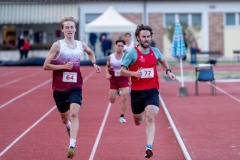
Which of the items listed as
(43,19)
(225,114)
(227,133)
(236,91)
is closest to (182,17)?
(43,19)

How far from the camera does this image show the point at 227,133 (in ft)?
43.9

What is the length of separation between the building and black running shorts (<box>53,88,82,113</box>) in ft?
128

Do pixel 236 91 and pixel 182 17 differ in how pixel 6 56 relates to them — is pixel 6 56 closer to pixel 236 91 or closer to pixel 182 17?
pixel 182 17

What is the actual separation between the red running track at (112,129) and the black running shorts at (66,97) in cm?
71

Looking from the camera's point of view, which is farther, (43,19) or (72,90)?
(43,19)

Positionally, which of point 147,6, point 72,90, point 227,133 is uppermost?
point 147,6

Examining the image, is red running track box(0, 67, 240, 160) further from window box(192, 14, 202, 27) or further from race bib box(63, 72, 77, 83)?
window box(192, 14, 202, 27)

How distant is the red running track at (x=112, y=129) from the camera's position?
442 inches

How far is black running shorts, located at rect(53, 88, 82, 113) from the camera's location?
34.9ft

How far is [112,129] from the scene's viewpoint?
47.2 ft

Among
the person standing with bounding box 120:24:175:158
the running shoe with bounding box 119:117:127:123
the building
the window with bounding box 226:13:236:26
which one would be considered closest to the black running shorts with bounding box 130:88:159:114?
the person standing with bounding box 120:24:175:158

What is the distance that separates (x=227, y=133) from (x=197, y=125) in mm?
1288

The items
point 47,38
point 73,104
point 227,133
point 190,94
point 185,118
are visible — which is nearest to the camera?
point 73,104

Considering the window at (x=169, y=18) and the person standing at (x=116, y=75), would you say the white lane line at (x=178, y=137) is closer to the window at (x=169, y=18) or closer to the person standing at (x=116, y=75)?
the person standing at (x=116, y=75)
